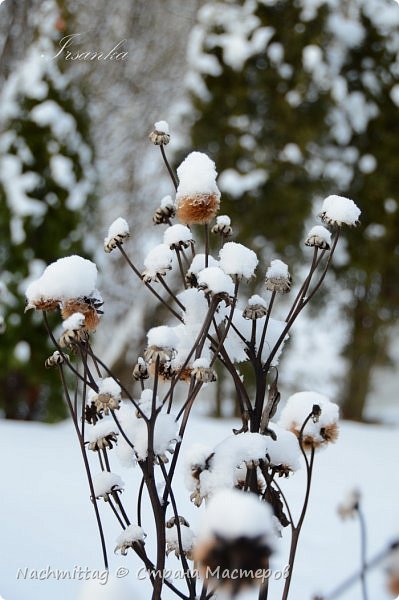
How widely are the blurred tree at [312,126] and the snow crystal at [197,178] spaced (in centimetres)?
264

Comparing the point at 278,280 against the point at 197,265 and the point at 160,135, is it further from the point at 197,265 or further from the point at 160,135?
the point at 160,135

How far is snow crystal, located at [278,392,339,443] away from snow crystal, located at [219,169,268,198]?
2.67 meters

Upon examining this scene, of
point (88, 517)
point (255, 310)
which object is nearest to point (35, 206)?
point (88, 517)

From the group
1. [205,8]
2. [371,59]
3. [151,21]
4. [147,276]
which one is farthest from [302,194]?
[147,276]

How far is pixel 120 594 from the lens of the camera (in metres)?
0.45

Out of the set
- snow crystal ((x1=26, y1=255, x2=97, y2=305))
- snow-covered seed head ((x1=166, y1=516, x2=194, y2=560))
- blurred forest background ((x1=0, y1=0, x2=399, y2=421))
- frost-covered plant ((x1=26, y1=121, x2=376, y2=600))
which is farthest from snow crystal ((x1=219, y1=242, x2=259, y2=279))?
blurred forest background ((x1=0, y1=0, x2=399, y2=421))

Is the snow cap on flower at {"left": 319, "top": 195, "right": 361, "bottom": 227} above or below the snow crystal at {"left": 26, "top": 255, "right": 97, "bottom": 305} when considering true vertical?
above

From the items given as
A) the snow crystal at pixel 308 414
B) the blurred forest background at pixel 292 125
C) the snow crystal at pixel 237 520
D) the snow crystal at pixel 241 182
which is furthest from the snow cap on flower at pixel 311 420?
the snow crystal at pixel 241 182

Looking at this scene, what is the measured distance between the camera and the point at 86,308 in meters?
0.58

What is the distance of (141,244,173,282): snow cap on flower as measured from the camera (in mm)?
575

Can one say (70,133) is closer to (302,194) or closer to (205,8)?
(302,194)

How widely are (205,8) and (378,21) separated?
35.8 inches

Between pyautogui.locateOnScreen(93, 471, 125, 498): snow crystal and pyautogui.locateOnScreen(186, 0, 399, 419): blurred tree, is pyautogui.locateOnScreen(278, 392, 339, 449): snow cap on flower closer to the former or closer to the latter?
pyautogui.locateOnScreen(93, 471, 125, 498): snow crystal

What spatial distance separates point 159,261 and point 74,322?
0.09m
